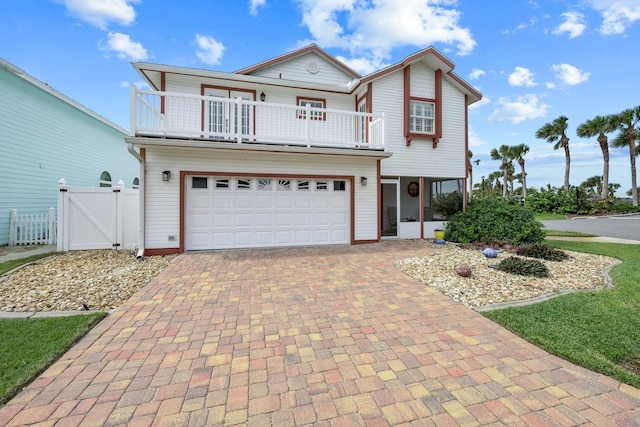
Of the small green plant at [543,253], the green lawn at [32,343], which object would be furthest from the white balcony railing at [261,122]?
the green lawn at [32,343]

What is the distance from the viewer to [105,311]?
4086 mm

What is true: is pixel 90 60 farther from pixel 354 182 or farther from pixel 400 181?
pixel 400 181

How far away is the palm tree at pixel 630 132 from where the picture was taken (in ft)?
83.9

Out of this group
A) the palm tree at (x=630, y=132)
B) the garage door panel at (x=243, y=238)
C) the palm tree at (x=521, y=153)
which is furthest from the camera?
the palm tree at (x=521, y=153)

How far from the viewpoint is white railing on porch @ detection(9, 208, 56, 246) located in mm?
9258

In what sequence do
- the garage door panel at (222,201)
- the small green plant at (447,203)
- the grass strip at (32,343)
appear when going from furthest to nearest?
the small green plant at (447,203)
the garage door panel at (222,201)
the grass strip at (32,343)

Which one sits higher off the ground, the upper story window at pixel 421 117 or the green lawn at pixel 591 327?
the upper story window at pixel 421 117

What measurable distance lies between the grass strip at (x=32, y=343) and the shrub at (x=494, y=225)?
10495 mm

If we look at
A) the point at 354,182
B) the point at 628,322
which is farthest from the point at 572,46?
the point at 628,322

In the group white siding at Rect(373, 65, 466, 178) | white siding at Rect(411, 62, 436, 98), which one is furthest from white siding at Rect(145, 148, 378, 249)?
white siding at Rect(411, 62, 436, 98)

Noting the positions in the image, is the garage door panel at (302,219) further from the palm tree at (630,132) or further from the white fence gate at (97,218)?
the palm tree at (630,132)

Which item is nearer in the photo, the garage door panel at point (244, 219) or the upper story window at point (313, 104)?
the garage door panel at point (244, 219)

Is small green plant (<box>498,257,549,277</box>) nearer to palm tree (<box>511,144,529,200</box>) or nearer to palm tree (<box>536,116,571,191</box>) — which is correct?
palm tree (<box>536,116,571,191</box>)

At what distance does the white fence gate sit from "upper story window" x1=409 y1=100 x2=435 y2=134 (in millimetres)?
9836
